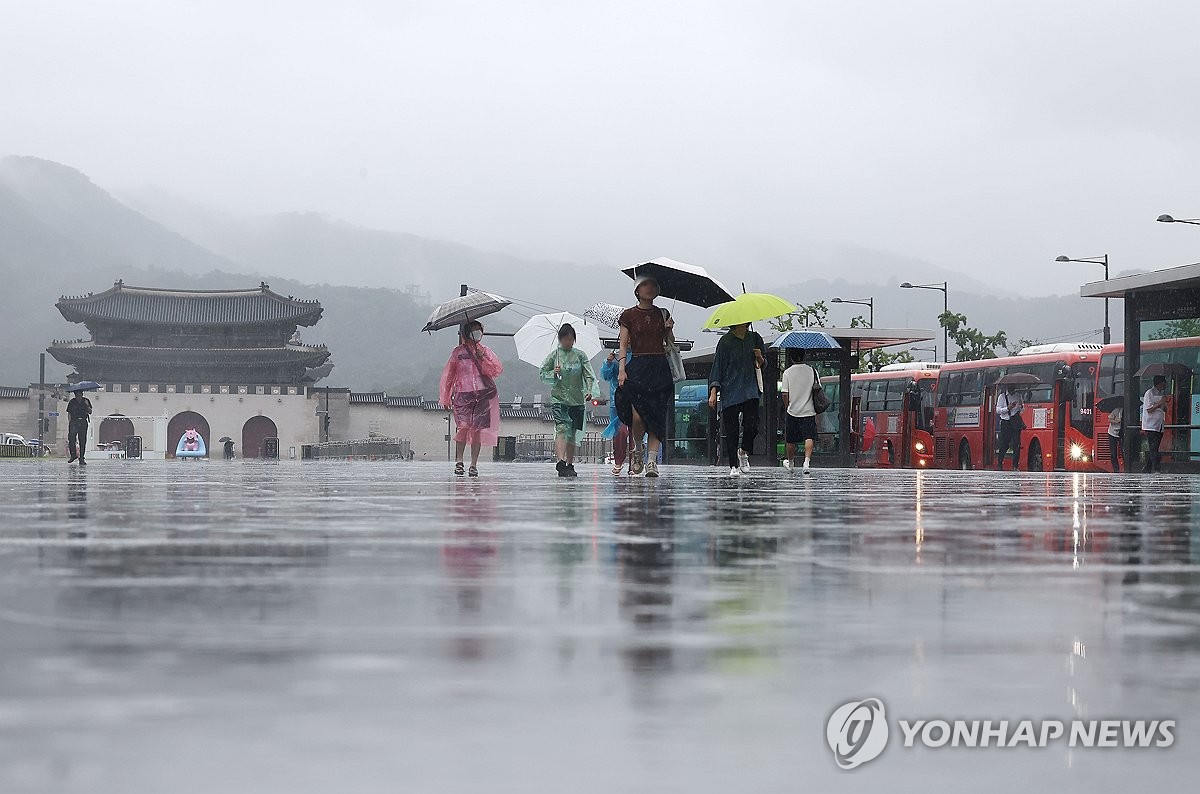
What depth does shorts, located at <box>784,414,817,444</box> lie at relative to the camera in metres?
16.2

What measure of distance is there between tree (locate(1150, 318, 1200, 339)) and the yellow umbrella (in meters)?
6.22

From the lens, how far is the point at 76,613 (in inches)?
87.7

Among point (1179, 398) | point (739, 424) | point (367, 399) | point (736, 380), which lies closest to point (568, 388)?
point (739, 424)

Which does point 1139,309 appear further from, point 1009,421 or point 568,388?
point 568,388

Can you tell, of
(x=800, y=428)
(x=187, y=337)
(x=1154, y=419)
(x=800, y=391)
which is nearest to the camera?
(x=800, y=391)

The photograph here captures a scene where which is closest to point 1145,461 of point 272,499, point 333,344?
point 272,499

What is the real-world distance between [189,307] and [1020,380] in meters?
56.2

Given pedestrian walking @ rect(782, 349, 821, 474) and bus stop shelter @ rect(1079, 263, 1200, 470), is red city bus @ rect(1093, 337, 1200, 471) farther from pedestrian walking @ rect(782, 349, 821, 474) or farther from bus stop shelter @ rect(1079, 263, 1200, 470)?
pedestrian walking @ rect(782, 349, 821, 474)

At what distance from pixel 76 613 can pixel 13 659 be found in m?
0.50

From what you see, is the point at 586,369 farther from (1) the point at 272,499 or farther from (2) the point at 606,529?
(2) the point at 606,529

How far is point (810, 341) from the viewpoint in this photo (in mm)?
24938

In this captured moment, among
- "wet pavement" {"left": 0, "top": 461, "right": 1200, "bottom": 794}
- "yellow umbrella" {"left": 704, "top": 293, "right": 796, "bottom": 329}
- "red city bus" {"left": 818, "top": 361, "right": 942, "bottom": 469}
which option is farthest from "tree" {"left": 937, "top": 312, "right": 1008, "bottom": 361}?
"wet pavement" {"left": 0, "top": 461, "right": 1200, "bottom": 794}

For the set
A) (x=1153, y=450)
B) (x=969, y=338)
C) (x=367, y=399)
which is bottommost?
(x=1153, y=450)

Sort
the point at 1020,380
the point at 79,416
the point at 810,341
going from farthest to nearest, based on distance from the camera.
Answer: the point at 1020,380 → the point at 79,416 → the point at 810,341
